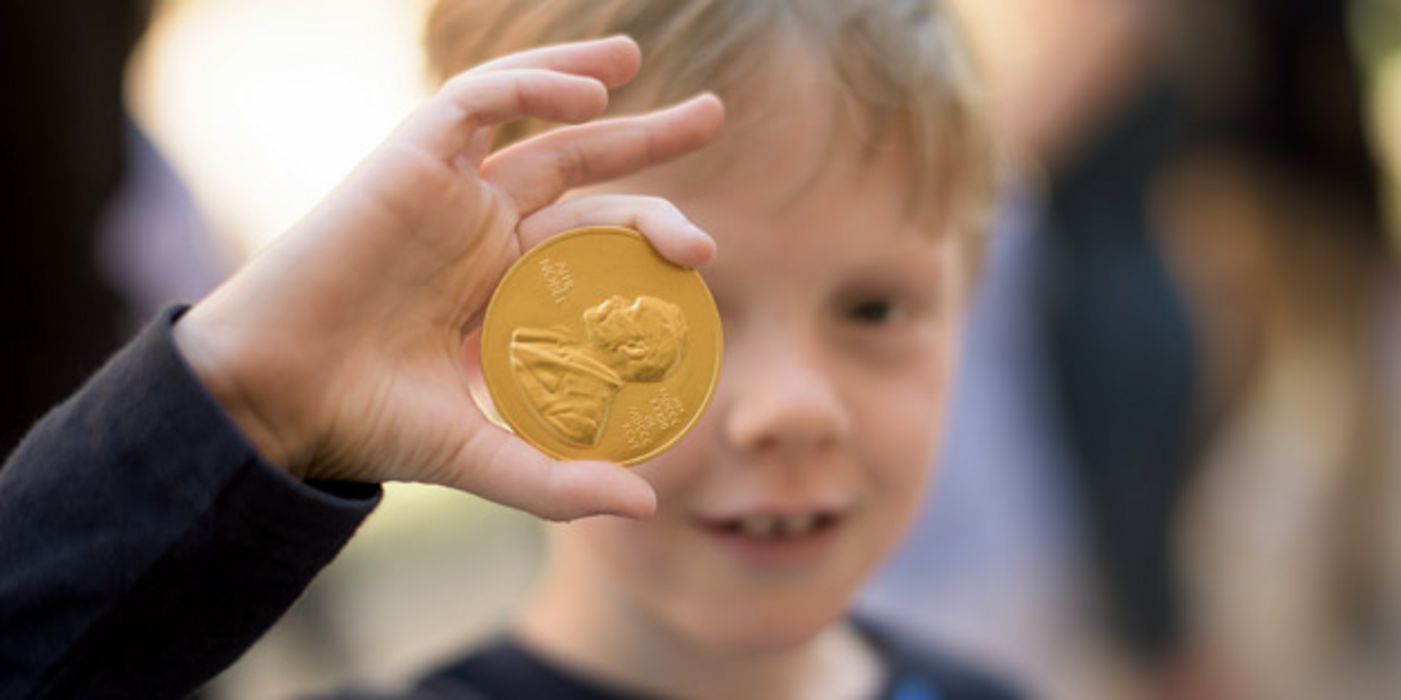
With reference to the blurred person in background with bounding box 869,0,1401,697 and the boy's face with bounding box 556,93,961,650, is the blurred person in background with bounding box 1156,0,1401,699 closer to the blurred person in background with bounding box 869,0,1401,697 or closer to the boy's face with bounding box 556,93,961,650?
the blurred person in background with bounding box 869,0,1401,697

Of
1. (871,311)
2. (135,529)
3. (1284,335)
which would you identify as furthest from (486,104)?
(1284,335)

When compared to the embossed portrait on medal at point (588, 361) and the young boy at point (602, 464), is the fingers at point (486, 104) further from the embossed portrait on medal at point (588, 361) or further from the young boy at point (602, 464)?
the embossed portrait on medal at point (588, 361)

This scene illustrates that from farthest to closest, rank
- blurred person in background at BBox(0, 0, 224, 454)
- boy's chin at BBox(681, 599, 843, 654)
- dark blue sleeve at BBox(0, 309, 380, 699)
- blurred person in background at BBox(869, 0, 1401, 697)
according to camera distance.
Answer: blurred person in background at BBox(869, 0, 1401, 697)
blurred person in background at BBox(0, 0, 224, 454)
boy's chin at BBox(681, 599, 843, 654)
dark blue sleeve at BBox(0, 309, 380, 699)

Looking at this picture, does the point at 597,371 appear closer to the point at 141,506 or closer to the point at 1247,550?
the point at 141,506

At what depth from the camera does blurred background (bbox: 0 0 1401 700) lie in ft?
6.29

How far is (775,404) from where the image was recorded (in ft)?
3.35

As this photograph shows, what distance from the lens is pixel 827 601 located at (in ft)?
3.76

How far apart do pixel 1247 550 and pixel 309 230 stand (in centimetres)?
366

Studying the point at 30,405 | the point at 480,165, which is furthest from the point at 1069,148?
the point at 480,165

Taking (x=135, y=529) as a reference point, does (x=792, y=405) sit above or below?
below

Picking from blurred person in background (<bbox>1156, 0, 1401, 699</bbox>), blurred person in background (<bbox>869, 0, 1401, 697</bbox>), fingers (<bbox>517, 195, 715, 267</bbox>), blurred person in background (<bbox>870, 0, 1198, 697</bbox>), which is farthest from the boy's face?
blurred person in background (<bbox>1156, 0, 1401, 699</bbox>)

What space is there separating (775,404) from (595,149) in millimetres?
Answer: 233

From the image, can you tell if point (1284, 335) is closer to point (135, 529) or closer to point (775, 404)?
point (775, 404)

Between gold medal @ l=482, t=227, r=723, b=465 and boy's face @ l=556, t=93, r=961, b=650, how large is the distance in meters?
0.15
